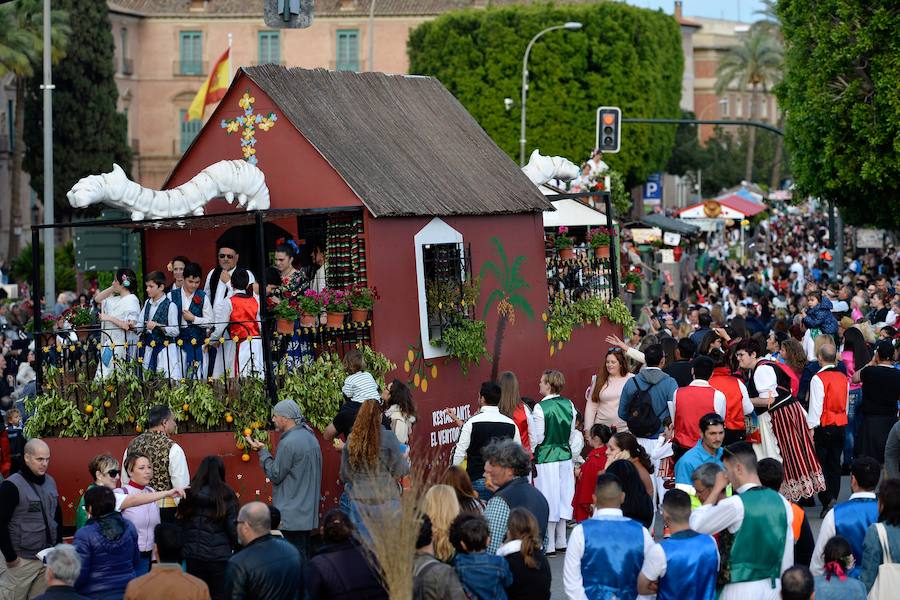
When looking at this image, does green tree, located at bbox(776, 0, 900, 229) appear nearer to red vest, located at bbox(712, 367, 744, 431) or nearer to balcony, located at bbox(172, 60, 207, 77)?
red vest, located at bbox(712, 367, 744, 431)

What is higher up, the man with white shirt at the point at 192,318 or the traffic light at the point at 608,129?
the traffic light at the point at 608,129

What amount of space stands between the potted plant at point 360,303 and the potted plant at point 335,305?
0.31 ft

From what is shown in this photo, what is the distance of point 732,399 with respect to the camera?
536 inches

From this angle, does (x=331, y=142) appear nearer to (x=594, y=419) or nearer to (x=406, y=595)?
(x=594, y=419)

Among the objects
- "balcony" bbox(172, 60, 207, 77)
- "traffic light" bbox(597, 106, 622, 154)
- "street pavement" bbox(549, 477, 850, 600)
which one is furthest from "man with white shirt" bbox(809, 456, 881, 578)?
"balcony" bbox(172, 60, 207, 77)

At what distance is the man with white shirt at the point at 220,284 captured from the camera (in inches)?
556

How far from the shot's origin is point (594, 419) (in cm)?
1483

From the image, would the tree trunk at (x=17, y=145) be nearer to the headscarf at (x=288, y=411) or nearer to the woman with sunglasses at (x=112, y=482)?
the headscarf at (x=288, y=411)

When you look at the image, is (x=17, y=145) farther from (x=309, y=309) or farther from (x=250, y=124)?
(x=309, y=309)

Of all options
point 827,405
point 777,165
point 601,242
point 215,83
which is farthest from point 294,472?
point 777,165

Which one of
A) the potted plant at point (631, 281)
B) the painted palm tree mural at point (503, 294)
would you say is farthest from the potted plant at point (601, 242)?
the painted palm tree mural at point (503, 294)

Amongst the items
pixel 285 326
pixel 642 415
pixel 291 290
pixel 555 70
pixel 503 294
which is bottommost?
pixel 642 415

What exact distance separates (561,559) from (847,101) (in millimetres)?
19381

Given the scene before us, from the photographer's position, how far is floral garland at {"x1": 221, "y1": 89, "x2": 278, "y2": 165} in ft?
50.2
